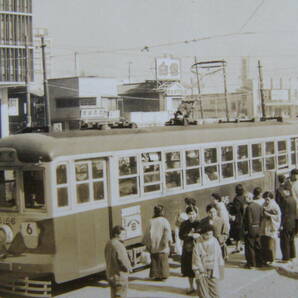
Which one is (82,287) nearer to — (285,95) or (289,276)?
(289,276)

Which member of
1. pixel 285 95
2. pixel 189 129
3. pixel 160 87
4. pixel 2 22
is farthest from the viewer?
pixel 285 95

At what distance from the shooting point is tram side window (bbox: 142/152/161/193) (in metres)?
11.2

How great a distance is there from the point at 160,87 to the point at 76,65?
10.3 m

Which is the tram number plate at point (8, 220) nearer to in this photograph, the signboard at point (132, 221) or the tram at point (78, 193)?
the tram at point (78, 193)

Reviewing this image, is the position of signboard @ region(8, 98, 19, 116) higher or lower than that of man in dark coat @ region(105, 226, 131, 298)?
higher

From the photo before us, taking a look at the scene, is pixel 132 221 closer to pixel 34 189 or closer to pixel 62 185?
pixel 62 185

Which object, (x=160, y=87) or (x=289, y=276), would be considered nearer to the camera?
(x=289, y=276)

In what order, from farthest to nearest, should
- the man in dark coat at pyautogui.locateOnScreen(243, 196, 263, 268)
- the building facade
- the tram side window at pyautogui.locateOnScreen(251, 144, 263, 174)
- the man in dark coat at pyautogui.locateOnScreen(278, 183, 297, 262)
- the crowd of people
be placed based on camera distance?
the building facade
the tram side window at pyautogui.locateOnScreen(251, 144, 263, 174)
the man in dark coat at pyautogui.locateOnScreen(278, 183, 297, 262)
the man in dark coat at pyautogui.locateOnScreen(243, 196, 263, 268)
the crowd of people

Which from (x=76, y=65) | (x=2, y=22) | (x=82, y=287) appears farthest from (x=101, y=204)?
(x=76, y=65)

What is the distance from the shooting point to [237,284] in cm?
959

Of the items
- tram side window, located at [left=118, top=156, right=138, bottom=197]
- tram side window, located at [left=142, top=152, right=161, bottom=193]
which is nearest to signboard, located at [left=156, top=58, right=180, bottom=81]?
Result: tram side window, located at [left=142, top=152, right=161, bottom=193]

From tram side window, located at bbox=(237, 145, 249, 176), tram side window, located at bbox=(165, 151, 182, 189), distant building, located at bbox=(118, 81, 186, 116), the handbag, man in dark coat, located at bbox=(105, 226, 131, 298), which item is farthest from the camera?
distant building, located at bbox=(118, 81, 186, 116)

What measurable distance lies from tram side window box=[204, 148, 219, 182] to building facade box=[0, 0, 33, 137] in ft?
116

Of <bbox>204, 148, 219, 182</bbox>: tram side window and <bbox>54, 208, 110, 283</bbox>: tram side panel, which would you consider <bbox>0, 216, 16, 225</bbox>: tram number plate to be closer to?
<bbox>54, 208, 110, 283</bbox>: tram side panel
